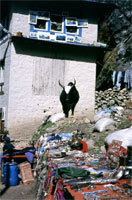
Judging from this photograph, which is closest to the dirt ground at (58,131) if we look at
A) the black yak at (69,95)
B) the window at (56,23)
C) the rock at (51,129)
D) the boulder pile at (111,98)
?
the rock at (51,129)

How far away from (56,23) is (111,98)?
4.74m

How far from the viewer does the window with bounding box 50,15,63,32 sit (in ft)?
38.2

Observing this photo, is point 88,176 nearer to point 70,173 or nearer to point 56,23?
point 70,173

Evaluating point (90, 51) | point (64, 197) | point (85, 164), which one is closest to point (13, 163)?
point (85, 164)

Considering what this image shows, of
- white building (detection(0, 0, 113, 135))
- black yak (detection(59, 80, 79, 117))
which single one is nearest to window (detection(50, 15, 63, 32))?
white building (detection(0, 0, 113, 135))

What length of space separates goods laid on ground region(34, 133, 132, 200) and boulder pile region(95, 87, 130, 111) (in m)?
7.25

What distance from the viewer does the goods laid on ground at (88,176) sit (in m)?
3.32

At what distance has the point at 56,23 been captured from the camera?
11.7m

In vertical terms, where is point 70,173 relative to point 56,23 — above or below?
→ below

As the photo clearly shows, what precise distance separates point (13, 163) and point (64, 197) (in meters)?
3.18

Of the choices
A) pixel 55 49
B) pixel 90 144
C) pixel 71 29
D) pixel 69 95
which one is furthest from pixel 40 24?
pixel 90 144

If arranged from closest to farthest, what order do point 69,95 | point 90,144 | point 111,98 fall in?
point 90,144 < point 69,95 < point 111,98

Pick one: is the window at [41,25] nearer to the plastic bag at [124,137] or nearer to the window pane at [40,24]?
the window pane at [40,24]

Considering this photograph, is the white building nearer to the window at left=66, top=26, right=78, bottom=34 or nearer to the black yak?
the window at left=66, top=26, right=78, bottom=34
